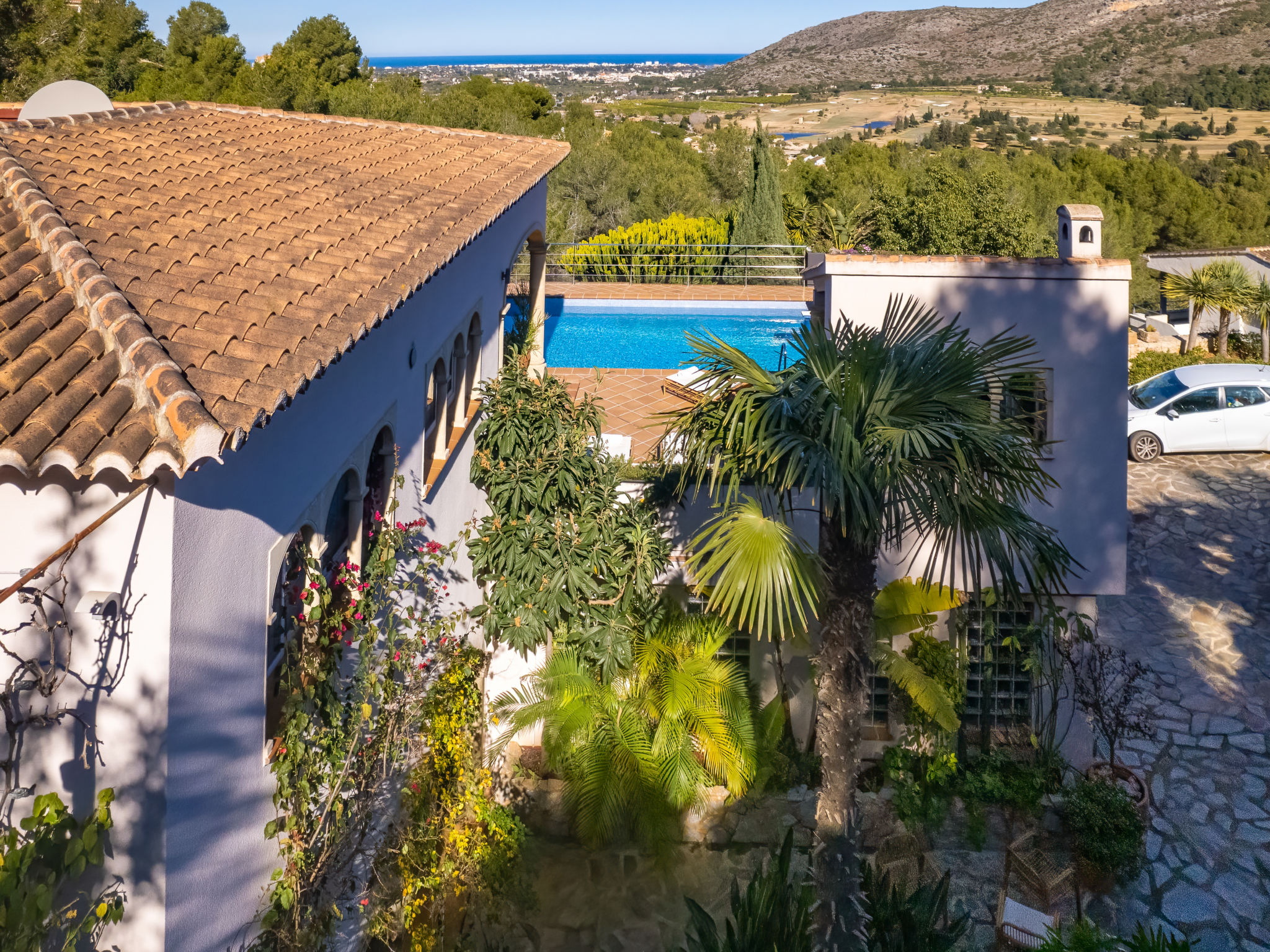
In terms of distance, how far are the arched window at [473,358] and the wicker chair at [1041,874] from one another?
278 inches

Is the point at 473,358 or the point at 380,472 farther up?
the point at 473,358

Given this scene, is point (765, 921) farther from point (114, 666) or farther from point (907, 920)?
point (114, 666)

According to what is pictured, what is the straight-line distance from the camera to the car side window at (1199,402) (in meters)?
18.2

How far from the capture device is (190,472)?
381 cm

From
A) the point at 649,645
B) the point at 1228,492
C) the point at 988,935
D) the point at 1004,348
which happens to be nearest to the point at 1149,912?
the point at 988,935

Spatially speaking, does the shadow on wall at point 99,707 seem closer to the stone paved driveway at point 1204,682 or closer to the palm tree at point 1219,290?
the stone paved driveway at point 1204,682

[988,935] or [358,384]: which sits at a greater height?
[358,384]

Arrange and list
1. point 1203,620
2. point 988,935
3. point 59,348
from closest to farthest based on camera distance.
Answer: point 59,348
point 988,935
point 1203,620

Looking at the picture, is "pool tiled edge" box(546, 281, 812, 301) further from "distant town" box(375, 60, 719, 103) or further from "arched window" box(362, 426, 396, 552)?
"distant town" box(375, 60, 719, 103)

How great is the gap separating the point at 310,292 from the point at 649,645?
5425 mm

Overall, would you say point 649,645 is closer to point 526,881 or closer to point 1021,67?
point 526,881

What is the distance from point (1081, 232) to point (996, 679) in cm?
488

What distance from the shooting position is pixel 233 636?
437 cm

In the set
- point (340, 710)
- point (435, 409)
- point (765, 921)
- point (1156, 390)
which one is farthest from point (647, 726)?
point (1156, 390)
